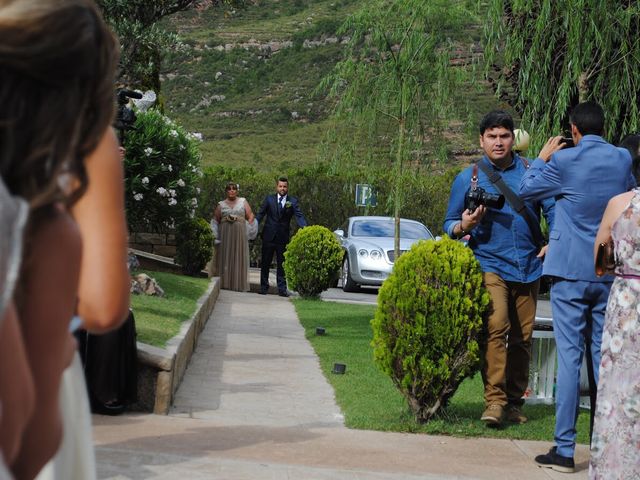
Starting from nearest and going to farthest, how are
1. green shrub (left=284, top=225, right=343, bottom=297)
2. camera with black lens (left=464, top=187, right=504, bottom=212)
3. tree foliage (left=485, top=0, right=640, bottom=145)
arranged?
1. camera with black lens (left=464, top=187, right=504, bottom=212)
2. tree foliage (left=485, top=0, right=640, bottom=145)
3. green shrub (left=284, top=225, right=343, bottom=297)

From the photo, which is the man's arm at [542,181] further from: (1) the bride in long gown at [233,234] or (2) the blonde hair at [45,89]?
(1) the bride in long gown at [233,234]

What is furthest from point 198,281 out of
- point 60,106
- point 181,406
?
point 60,106

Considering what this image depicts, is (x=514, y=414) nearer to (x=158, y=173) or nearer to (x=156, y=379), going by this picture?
(x=156, y=379)

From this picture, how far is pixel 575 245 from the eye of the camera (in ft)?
21.5

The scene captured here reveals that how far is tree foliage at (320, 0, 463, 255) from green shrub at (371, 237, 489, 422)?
1262cm

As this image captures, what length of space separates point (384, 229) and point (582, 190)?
18.4 meters

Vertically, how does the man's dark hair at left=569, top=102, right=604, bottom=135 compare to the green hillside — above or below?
below

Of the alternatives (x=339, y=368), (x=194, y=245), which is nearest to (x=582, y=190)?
(x=339, y=368)

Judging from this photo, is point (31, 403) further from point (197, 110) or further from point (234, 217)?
point (197, 110)

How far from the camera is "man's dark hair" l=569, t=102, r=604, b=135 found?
6.64 meters

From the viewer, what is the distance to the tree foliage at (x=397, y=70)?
2031 centimetres

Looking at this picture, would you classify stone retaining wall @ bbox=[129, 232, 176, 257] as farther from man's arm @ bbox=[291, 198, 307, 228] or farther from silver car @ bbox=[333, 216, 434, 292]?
man's arm @ bbox=[291, 198, 307, 228]

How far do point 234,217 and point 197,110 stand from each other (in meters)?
52.2

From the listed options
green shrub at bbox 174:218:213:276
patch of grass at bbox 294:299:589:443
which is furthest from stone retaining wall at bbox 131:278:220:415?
green shrub at bbox 174:218:213:276
